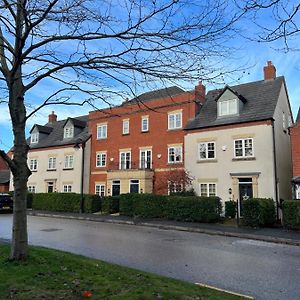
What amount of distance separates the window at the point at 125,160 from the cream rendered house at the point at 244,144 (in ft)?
23.2

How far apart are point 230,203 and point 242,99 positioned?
27.6 feet

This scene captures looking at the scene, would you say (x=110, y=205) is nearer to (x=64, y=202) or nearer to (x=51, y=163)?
(x=64, y=202)

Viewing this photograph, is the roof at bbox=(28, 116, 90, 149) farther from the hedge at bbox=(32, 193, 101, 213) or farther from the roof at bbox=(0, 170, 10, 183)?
the roof at bbox=(0, 170, 10, 183)

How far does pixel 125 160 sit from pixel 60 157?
920cm

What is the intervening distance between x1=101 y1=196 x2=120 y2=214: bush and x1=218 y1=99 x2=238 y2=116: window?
1063 centimetres

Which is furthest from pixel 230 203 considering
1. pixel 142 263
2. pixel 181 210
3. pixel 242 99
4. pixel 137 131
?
pixel 142 263

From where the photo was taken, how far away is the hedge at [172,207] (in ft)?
64.2

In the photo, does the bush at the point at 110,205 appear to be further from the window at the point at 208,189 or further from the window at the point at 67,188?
the window at the point at 67,188

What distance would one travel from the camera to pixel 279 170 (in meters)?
24.3

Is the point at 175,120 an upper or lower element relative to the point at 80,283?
upper

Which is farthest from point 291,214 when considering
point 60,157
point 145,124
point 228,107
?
point 60,157

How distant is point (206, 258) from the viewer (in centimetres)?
971

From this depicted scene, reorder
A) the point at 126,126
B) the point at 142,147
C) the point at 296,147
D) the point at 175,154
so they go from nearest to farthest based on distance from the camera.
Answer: the point at 296,147
the point at 175,154
the point at 142,147
the point at 126,126

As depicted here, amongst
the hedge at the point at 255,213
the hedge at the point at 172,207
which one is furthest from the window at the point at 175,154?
the hedge at the point at 255,213
